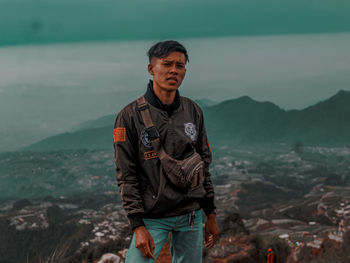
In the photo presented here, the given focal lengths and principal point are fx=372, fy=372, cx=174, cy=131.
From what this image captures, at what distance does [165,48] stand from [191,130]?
0.62 meters

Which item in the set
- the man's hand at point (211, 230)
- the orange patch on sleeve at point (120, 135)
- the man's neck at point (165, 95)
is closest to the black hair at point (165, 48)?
the man's neck at point (165, 95)

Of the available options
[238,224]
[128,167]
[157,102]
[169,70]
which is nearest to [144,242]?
[128,167]

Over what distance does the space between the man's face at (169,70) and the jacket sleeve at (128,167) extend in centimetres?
36

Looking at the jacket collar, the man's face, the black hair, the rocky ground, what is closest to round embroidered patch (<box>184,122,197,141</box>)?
the jacket collar

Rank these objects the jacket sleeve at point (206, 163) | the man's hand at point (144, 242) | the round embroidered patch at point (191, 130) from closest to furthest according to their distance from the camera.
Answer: the man's hand at point (144, 242)
the round embroidered patch at point (191, 130)
the jacket sleeve at point (206, 163)

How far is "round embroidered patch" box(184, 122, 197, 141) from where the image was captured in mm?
2717

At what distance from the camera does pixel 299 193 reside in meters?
108

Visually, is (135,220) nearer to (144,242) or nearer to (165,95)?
(144,242)

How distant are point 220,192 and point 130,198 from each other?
96.1m

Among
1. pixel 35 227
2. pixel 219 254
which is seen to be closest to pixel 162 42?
pixel 219 254

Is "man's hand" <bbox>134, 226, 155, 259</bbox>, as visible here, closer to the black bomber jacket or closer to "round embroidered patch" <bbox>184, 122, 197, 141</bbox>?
the black bomber jacket

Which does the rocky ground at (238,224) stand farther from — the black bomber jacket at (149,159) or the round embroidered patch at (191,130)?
the round embroidered patch at (191,130)

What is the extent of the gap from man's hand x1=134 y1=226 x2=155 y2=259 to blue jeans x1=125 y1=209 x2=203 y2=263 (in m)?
0.07

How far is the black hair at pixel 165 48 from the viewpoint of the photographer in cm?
265
